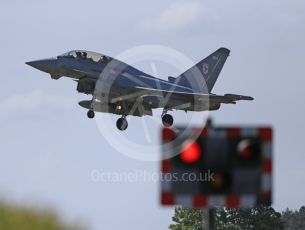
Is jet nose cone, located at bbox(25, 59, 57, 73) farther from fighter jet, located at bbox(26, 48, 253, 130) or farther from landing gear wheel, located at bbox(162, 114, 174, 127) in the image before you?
landing gear wheel, located at bbox(162, 114, 174, 127)

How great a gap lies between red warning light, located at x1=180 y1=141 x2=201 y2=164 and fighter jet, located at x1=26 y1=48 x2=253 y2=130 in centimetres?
4019

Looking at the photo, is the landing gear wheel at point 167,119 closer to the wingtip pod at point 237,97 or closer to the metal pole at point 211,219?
the wingtip pod at point 237,97

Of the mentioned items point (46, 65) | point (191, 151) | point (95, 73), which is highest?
point (46, 65)

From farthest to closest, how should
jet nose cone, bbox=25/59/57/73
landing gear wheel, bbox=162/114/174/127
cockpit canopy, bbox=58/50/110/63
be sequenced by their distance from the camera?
landing gear wheel, bbox=162/114/174/127 < cockpit canopy, bbox=58/50/110/63 < jet nose cone, bbox=25/59/57/73

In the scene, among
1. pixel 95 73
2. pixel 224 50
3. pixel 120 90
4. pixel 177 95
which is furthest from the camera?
pixel 224 50

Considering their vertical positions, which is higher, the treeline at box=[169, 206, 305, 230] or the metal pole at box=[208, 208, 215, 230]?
the treeline at box=[169, 206, 305, 230]

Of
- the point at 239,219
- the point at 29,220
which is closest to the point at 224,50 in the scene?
the point at 239,219

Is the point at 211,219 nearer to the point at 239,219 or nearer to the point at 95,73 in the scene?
the point at 95,73

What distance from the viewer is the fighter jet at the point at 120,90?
53.1 metres

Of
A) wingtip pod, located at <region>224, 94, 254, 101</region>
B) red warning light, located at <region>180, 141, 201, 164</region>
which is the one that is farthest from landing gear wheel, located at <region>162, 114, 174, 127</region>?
red warning light, located at <region>180, 141, 201, 164</region>

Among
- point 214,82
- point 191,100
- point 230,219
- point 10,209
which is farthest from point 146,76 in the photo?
point 10,209

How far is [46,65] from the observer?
5344cm

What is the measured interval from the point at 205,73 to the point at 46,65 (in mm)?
A: 15466

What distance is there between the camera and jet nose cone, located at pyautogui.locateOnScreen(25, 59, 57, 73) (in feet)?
175
